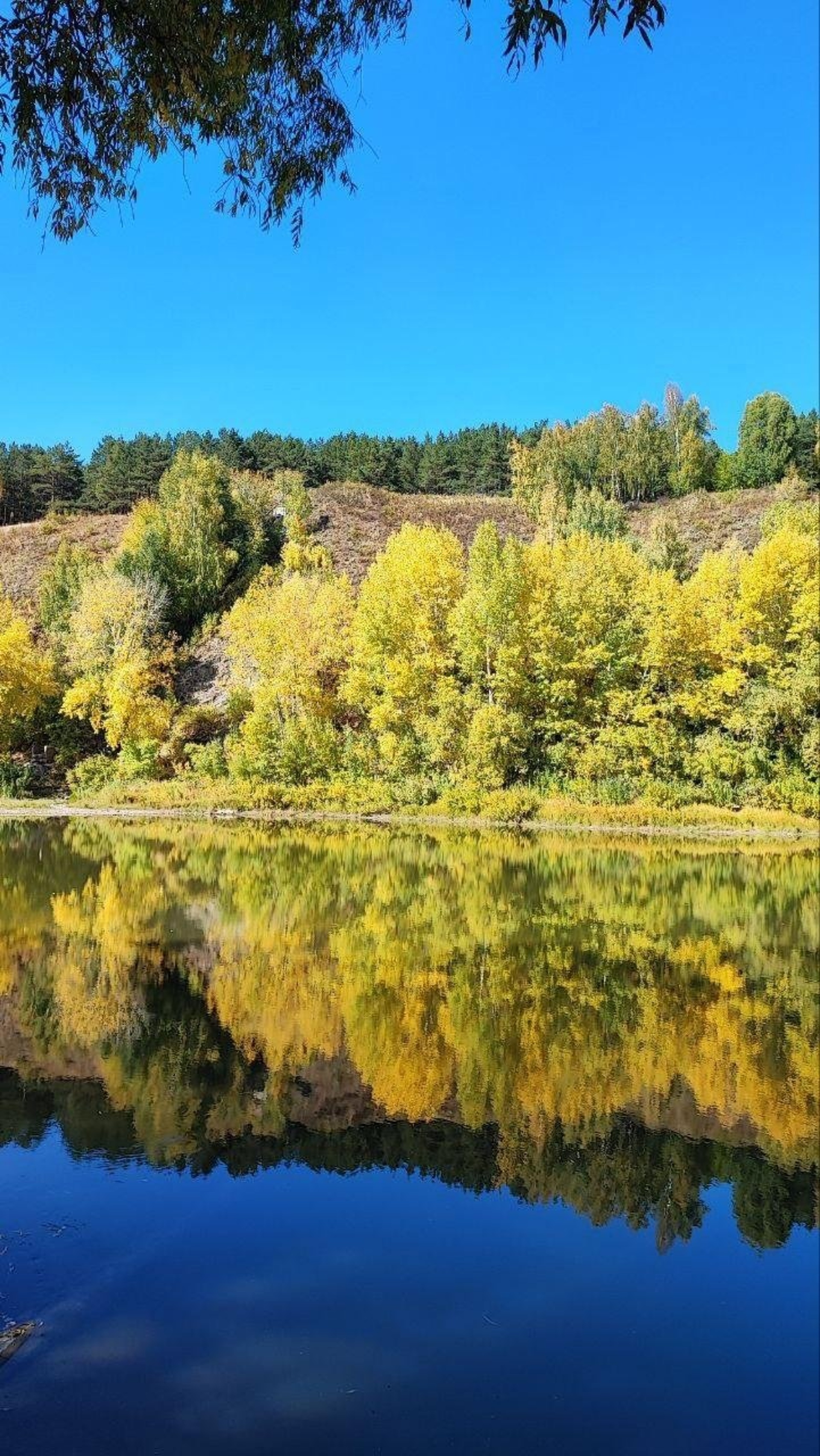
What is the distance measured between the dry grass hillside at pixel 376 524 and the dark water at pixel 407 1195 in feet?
150

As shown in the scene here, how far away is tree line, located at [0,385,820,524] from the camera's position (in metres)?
73.8

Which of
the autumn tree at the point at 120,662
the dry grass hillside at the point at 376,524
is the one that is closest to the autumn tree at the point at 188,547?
the autumn tree at the point at 120,662

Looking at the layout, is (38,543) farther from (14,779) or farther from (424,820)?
(424,820)

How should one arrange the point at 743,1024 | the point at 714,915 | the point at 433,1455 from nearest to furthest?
the point at 433,1455
the point at 743,1024
the point at 714,915

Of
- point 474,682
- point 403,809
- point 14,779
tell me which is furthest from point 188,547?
point 403,809

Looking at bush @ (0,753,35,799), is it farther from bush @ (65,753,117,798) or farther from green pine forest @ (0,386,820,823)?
bush @ (65,753,117,798)

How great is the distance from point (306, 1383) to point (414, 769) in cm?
3132

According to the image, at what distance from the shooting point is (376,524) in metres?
66.0

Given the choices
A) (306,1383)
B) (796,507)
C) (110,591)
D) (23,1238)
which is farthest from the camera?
(796,507)

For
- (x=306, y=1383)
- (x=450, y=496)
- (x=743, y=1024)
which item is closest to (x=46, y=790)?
(x=743, y=1024)

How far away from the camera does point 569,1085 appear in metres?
7.73

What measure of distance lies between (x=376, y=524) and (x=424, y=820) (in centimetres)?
3855

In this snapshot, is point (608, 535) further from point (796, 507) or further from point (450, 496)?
point (450, 496)

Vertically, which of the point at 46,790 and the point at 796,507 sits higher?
the point at 796,507
